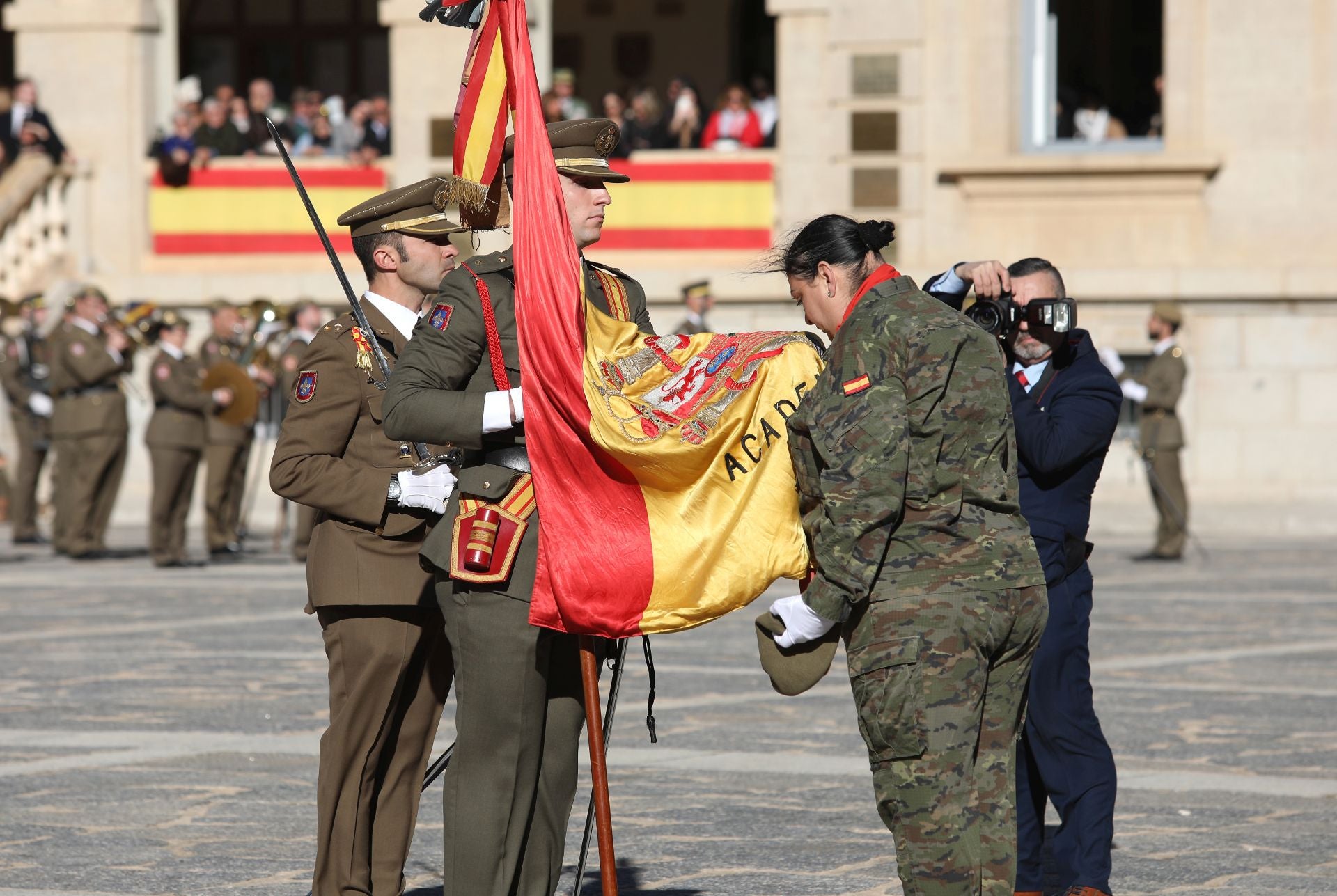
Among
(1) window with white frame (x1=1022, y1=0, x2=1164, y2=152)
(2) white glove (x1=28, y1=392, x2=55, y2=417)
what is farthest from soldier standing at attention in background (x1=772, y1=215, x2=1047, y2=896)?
(1) window with white frame (x1=1022, y1=0, x2=1164, y2=152)

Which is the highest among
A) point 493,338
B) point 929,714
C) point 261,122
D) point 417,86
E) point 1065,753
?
point 417,86

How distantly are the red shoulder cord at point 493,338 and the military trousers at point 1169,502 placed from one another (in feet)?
41.1

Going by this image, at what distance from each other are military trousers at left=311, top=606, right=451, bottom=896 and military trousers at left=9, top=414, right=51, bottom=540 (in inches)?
585

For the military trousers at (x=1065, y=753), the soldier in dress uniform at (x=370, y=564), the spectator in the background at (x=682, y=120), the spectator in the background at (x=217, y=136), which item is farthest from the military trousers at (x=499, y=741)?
the spectator in the background at (x=217, y=136)

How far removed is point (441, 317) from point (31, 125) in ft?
58.9

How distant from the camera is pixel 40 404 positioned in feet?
66.8

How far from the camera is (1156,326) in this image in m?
17.6

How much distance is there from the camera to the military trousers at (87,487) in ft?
57.5

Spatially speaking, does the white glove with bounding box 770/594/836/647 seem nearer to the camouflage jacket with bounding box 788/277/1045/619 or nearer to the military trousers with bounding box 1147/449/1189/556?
the camouflage jacket with bounding box 788/277/1045/619

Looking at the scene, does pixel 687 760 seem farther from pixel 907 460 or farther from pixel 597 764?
pixel 907 460

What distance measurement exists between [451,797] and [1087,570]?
2.14 meters

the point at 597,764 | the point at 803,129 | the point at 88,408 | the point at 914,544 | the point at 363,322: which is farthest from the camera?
the point at 803,129

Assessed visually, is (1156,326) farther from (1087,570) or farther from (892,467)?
(892,467)

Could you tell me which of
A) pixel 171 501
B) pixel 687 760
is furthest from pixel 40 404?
pixel 687 760
